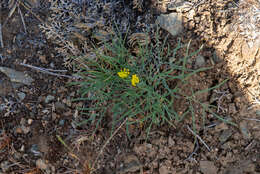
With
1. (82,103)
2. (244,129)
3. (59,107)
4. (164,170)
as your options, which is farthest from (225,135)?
(59,107)

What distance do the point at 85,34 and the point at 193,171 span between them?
1.64 metres

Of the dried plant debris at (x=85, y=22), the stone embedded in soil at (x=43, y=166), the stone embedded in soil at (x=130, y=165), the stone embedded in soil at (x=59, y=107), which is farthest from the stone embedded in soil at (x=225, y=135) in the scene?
the stone embedded in soil at (x=43, y=166)

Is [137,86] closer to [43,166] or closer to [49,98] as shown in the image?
[49,98]

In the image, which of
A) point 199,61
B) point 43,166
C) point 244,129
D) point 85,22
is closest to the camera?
point 244,129

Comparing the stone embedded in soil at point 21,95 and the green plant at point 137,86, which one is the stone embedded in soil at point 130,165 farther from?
the stone embedded in soil at point 21,95

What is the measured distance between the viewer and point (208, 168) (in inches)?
84.0

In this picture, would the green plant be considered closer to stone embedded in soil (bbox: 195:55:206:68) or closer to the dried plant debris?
stone embedded in soil (bbox: 195:55:206:68)

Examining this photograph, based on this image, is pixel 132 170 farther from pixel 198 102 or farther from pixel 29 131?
pixel 29 131

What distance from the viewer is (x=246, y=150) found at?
6.89 feet

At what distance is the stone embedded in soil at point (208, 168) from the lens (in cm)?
213

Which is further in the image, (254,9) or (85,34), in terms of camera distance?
(85,34)

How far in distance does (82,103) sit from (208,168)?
1.30 m

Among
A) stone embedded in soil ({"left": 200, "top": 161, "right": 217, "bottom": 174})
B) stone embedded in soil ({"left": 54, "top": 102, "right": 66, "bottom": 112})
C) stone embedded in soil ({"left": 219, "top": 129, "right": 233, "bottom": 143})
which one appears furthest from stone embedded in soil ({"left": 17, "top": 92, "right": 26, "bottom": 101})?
stone embedded in soil ({"left": 219, "top": 129, "right": 233, "bottom": 143})

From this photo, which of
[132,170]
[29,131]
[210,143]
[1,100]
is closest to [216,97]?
[210,143]
